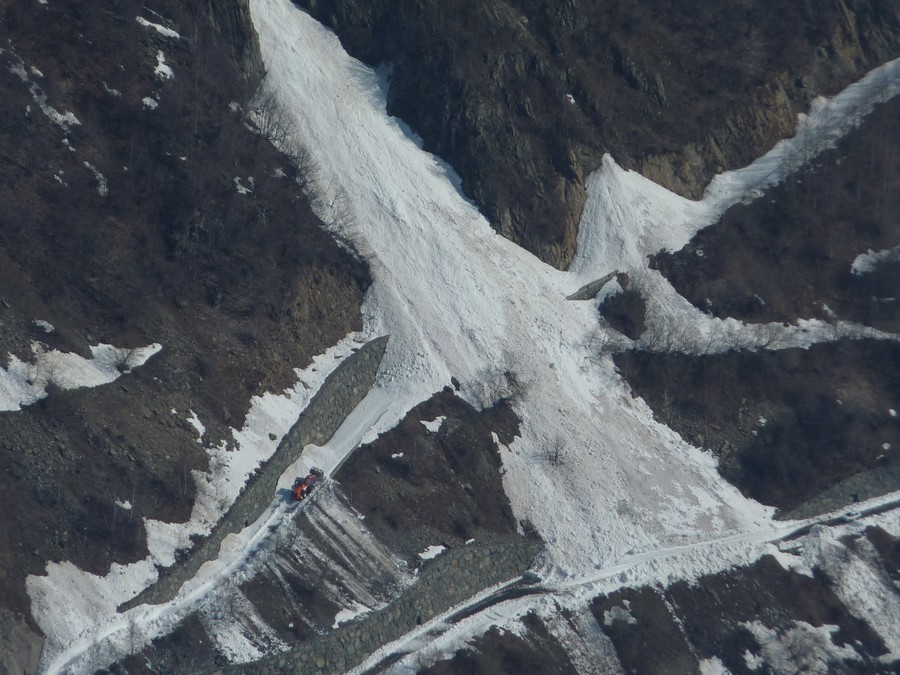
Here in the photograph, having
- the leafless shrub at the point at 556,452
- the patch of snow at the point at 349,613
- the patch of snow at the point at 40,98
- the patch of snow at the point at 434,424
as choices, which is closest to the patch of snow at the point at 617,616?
the leafless shrub at the point at 556,452

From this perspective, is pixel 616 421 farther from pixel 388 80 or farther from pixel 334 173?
pixel 388 80

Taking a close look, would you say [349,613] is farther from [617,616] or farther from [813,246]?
[813,246]

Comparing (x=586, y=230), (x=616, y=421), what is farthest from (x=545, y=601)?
(x=586, y=230)

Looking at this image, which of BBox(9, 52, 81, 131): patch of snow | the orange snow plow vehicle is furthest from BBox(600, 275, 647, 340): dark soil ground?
BBox(9, 52, 81, 131): patch of snow

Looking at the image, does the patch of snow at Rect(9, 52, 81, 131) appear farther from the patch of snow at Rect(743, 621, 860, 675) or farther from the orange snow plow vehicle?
the patch of snow at Rect(743, 621, 860, 675)

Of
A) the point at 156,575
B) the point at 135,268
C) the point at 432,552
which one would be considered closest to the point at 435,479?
the point at 432,552

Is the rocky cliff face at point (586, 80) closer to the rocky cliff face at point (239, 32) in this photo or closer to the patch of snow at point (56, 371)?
the rocky cliff face at point (239, 32)
